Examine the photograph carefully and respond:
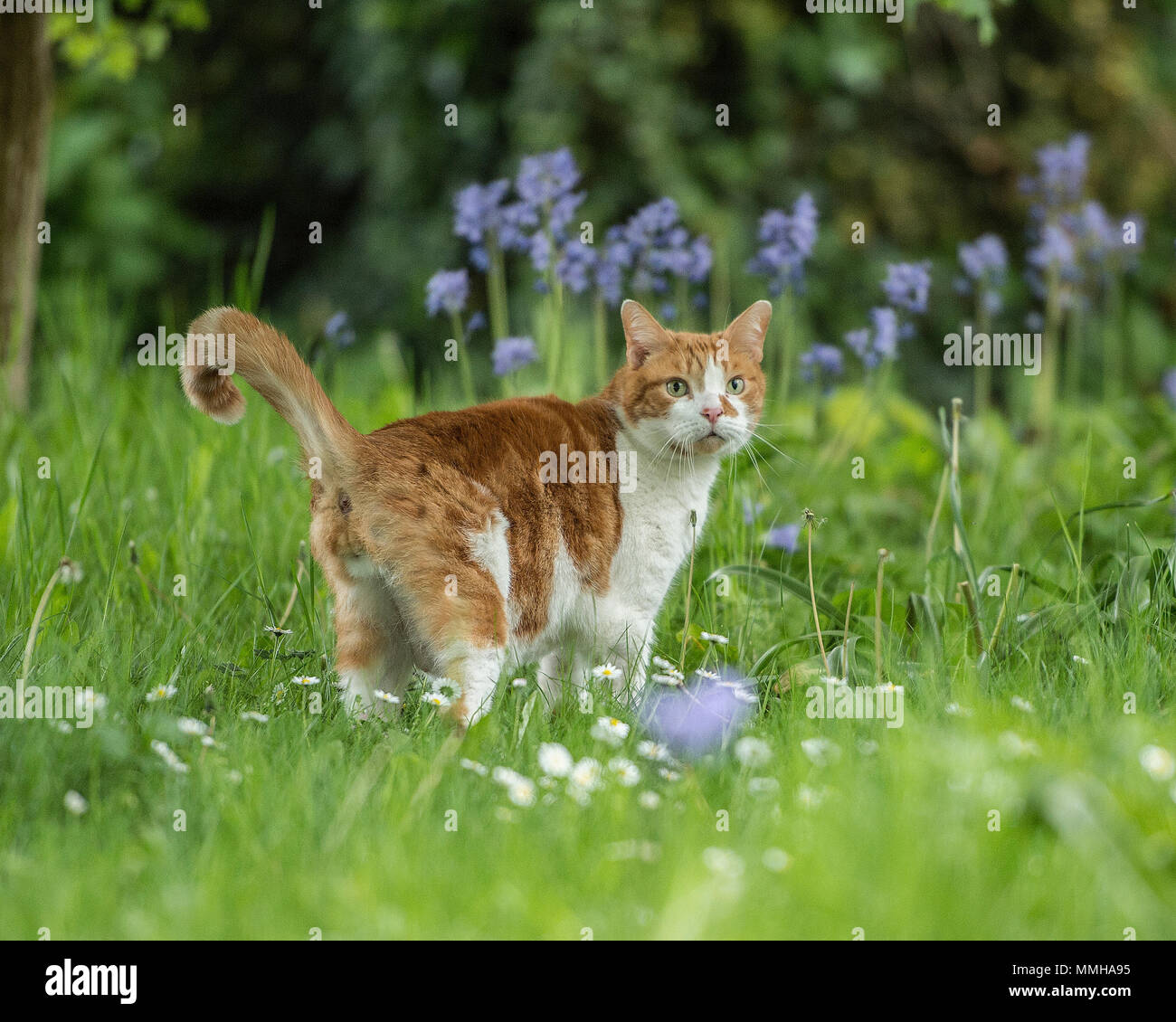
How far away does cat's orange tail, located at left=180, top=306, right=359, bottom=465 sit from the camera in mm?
2598

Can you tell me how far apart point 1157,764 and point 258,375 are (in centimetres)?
183

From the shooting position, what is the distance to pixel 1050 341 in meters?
5.05

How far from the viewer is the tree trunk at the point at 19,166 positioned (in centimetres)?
431

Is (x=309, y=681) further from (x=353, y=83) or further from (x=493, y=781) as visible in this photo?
(x=353, y=83)

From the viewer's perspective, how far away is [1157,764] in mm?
2129

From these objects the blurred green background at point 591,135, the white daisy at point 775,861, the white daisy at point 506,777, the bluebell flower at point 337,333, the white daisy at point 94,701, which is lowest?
the white daisy at point 775,861

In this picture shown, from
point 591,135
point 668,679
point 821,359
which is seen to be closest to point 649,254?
point 821,359

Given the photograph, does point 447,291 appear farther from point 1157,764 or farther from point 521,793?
point 1157,764

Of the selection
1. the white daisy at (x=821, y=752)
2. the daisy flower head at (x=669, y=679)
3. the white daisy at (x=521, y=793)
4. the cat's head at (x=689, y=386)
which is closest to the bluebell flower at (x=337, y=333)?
the cat's head at (x=689, y=386)

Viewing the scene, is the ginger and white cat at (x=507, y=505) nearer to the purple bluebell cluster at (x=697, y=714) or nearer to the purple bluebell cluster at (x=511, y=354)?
the purple bluebell cluster at (x=697, y=714)

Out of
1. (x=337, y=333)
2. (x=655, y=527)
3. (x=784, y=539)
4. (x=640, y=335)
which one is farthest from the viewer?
(x=337, y=333)

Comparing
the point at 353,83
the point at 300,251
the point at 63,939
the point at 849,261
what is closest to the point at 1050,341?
the point at 849,261

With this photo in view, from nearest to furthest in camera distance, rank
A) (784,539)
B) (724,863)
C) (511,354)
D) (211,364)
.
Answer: (724,863) < (211,364) < (784,539) < (511,354)

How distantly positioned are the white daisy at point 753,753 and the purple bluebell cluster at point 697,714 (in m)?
0.11
